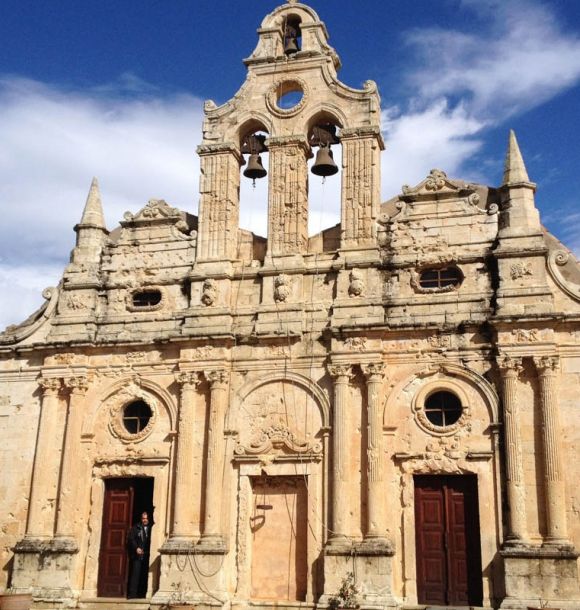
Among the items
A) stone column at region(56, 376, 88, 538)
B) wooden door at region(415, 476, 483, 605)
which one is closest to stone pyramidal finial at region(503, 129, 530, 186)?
wooden door at region(415, 476, 483, 605)

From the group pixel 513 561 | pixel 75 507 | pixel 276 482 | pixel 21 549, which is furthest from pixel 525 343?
pixel 21 549

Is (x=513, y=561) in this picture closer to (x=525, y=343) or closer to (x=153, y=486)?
(x=525, y=343)

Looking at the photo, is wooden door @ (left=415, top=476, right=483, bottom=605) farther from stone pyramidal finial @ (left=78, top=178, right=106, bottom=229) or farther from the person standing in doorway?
stone pyramidal finial @ (left=78, top=178, right=106, bottom=229)

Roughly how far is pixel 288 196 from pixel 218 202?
1.66m

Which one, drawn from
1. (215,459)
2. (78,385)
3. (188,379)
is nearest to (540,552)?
(215,459)

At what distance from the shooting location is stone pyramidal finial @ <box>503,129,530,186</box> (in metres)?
18.4

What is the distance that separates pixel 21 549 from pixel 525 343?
36.6 feet

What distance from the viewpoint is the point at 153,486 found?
1881 cm

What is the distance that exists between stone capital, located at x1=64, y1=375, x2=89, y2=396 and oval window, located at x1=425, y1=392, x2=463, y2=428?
751 centimetres

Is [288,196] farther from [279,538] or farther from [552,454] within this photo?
[552,454]

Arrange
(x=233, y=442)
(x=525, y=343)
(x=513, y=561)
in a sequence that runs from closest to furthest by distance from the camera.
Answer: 1. (x=513, y=561)
2. (x=525, y=343)
3. (x=233, y=442)

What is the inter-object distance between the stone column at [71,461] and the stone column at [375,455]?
6.33 m

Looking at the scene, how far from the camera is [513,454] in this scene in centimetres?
1664

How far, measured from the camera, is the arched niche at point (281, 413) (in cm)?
1811
